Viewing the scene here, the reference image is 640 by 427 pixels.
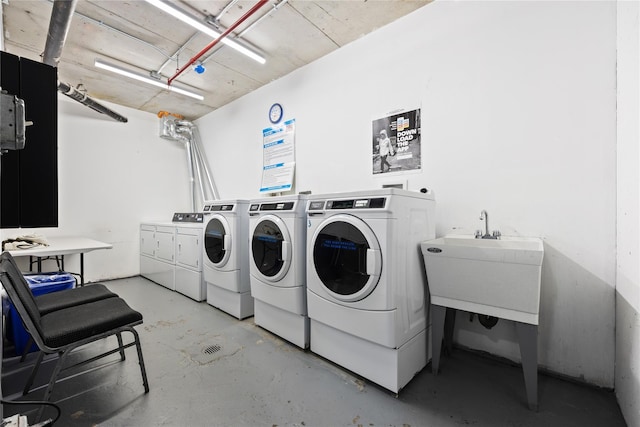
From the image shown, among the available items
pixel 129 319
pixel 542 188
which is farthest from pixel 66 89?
pixel 542 188

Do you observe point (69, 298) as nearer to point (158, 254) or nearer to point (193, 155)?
point (158, 254)

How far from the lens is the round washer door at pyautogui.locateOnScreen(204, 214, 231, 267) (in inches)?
108

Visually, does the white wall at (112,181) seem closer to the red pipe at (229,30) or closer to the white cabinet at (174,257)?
the white cabinet at (174,257)

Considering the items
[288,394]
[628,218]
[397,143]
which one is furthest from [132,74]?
[628,218]

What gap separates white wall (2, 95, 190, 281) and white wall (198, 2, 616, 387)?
13.1 ft

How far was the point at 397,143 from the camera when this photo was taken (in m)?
2.49

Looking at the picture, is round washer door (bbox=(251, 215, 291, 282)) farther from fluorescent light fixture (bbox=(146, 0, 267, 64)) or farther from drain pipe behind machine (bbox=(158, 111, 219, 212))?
drain pipe behind machine (bbox=(158, 111, 219, 212))

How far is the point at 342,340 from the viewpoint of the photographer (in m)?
1.86

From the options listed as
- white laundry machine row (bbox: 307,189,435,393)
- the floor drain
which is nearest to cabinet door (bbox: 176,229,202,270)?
the floor drain

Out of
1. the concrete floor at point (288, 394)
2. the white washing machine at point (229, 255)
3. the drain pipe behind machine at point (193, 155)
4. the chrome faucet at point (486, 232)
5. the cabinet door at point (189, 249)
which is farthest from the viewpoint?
the drain pipe behind machine at point (193, 155)

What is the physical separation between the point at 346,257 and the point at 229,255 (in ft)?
4.86

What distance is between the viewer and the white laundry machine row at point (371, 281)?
1595mm

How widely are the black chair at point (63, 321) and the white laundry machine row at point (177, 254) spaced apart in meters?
1.41

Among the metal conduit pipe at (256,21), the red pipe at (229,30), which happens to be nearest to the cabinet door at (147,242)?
the red pipe at (229,30)
